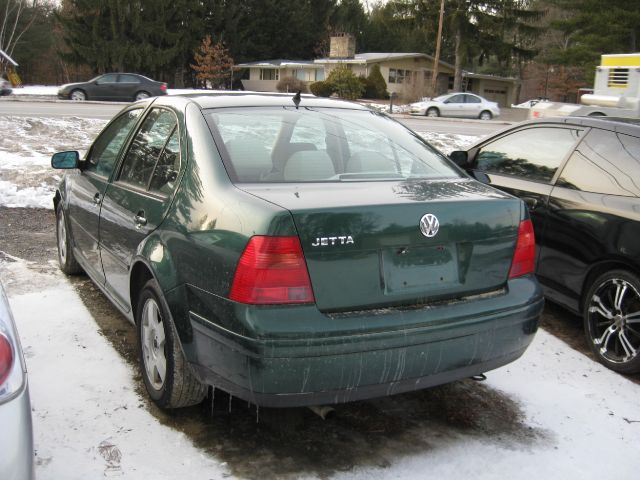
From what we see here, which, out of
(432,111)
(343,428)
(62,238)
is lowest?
(343,428)

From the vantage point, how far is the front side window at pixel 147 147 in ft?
11.8

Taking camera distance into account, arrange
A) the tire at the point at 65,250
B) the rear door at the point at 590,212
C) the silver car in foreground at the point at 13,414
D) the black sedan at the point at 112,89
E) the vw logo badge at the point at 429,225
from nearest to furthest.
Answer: the silver car in foreground at the point at 13,414, the vw logo badge at the point at 429,225, the rear door at the point at 590,212, the tire at the point at 65,250, the black sedan at the point at 112,89

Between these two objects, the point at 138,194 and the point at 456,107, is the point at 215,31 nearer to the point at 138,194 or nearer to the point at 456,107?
the point at 456,107

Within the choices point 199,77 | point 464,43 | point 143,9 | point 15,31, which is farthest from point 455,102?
point 15,31

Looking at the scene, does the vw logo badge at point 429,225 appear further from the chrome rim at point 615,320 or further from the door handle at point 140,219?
the chrome rim at point 615,320

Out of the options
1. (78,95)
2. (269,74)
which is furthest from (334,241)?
(269,74)

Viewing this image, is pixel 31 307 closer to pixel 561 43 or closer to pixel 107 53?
pixel 107 53

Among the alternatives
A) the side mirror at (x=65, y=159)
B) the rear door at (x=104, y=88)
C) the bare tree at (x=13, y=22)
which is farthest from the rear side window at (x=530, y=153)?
the bare tree at (x=13, y=22)

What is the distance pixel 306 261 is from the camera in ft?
8.50

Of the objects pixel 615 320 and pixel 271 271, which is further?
pixel 615 320

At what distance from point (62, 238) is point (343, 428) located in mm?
3283

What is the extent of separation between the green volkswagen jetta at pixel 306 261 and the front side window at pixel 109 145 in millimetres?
566

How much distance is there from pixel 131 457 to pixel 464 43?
51.4 m

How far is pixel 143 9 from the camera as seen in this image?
5166 centimetres
